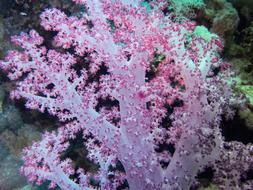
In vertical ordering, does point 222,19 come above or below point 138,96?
above

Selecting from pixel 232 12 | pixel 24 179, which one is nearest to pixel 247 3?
pixel 232 12

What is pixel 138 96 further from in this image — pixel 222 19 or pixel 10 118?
pixel 222 19

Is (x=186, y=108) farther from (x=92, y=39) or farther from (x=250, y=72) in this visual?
(x=250, y=72)

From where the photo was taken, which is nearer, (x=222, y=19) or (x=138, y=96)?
(x=138, y=96)

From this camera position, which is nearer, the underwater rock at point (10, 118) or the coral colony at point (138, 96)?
the coral colony at point (138, 96)

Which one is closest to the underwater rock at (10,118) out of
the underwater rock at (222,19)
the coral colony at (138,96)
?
the coral colony at (138,96)

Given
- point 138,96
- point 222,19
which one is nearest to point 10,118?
point 138,96

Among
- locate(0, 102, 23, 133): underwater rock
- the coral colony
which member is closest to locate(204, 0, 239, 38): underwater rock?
the coral colony

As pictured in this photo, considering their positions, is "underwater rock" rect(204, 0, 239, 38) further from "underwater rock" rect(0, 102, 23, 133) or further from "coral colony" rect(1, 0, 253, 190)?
"underwater rock" rect(0, 102, 23, 133)

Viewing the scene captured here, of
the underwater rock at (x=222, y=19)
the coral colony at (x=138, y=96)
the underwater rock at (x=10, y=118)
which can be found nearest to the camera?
the coral colony at (x=138, y=96)

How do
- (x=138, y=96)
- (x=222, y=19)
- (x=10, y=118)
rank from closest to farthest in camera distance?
(x=138, y=96), (x=10, y=118), (x=222, y=19)

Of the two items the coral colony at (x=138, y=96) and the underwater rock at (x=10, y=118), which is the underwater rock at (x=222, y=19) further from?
the underwater rock at (x=10, y=118)
